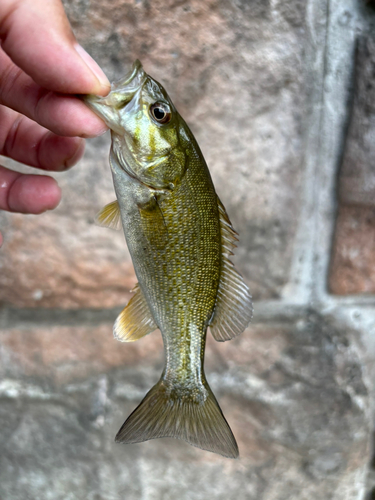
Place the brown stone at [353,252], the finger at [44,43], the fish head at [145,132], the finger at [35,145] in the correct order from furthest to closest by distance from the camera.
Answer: the brown stone at [353,252] → the finger at [35,145] → the fish head at [145,132] → the finger at [44,43]

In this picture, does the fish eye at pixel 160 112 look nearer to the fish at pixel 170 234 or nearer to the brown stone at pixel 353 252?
the fish at pixel 170 234

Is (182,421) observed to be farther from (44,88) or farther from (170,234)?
(44,88)

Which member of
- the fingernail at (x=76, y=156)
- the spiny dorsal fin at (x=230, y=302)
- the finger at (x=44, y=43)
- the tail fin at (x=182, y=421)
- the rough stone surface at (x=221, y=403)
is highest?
the finger at (x=44, y=43)

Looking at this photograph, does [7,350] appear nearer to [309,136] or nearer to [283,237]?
[283,237]

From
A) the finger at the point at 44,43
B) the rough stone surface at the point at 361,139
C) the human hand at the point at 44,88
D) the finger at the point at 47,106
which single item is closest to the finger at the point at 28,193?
the human hand at the point at 44,88

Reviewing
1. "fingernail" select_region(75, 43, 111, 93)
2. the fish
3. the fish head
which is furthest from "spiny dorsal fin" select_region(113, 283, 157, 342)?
"fingernail" select_region(75, 43, 111, 93)

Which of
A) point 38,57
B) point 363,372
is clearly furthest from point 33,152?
point 363,372

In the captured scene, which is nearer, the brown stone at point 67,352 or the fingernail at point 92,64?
the fingernail at point 92,64
